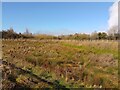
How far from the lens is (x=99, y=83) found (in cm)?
903

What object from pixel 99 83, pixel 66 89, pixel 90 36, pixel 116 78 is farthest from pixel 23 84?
pixel 90 36

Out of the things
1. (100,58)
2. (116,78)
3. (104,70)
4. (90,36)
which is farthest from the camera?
(90,36)

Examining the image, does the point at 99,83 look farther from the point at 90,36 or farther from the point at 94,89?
the point at 90,36

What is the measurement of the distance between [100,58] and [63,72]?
445cm

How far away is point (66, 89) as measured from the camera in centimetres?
799

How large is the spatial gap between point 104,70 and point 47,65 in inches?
99.2

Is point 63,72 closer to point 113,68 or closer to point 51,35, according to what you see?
point 113,68

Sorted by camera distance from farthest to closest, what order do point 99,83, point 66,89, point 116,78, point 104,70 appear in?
point 104,70 < point 116,78 < point 99,83 < point 66,89

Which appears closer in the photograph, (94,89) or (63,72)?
(94,89)

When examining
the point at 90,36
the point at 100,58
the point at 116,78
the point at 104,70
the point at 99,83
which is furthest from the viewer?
the point at 90,36

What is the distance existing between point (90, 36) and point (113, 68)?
3093cm

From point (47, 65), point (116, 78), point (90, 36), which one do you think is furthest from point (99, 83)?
point (90, 36)

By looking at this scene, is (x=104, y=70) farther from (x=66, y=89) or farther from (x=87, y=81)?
(x=66, y=89)

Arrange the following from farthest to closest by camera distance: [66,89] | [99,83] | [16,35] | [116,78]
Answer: [16,35] < [116,78] < [99,83] < [66,89]
